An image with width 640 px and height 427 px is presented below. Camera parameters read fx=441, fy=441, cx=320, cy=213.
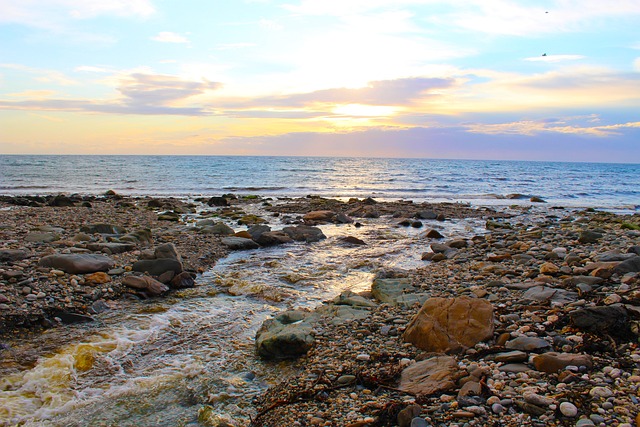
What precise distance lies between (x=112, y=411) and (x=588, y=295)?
6145mm

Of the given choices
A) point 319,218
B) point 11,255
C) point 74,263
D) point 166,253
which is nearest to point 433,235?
point 319,218

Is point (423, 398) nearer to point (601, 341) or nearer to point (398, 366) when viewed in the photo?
point (398, 366)

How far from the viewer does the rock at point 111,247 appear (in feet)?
31.7

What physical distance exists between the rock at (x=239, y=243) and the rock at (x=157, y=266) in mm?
3415

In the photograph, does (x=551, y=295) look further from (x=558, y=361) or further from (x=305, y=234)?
(x=305, y=234)

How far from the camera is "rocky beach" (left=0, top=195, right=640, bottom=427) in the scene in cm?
373

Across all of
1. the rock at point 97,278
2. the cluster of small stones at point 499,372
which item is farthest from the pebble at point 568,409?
the rock at point 97,278

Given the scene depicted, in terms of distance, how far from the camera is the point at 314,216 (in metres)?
18.1

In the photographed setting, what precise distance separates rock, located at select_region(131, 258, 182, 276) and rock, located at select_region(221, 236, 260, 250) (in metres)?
3.42

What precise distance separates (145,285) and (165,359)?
2692 millimetres

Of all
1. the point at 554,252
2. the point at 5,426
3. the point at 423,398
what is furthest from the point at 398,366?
the point at 554,252

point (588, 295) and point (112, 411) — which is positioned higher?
point (588, 295)

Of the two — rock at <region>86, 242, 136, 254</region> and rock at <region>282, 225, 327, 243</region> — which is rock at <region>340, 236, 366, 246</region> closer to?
rock at <region>282, 225, 327, 243</region>

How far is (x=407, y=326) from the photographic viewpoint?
5.58 m
